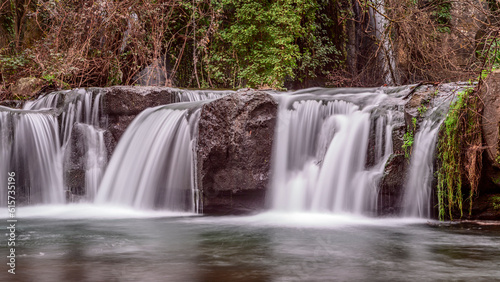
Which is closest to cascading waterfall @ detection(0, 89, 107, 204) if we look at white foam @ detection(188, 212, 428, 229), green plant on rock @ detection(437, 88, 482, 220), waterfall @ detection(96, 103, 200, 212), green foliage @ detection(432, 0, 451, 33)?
waterfall @ detection(96, 103, 200, 212)

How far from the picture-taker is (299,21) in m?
15.2

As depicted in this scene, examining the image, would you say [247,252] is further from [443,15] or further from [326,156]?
[443,15]

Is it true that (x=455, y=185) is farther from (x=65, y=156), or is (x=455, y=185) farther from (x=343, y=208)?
(x=65, y=156)

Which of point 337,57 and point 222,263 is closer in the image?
point 222,263

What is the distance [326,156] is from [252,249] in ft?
9.45

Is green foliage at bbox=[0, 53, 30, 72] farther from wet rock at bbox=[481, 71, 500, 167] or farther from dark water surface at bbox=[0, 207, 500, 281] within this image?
wet rock at bbox=[481, 71, 500, 167]

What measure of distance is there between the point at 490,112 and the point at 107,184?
563 centimetres

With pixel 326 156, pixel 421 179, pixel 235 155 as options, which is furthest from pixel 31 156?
pixel 421 179

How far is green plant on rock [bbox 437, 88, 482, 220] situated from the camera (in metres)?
6.20

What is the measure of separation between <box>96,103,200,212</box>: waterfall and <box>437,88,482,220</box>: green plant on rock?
3284mm

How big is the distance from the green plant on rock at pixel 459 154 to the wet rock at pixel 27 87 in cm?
825

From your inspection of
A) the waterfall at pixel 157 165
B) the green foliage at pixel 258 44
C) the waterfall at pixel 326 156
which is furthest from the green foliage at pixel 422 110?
the green foliage at pixel 258 44

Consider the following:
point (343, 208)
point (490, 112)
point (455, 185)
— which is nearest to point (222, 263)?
point (343, 208)

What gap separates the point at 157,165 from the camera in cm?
Result: 781
